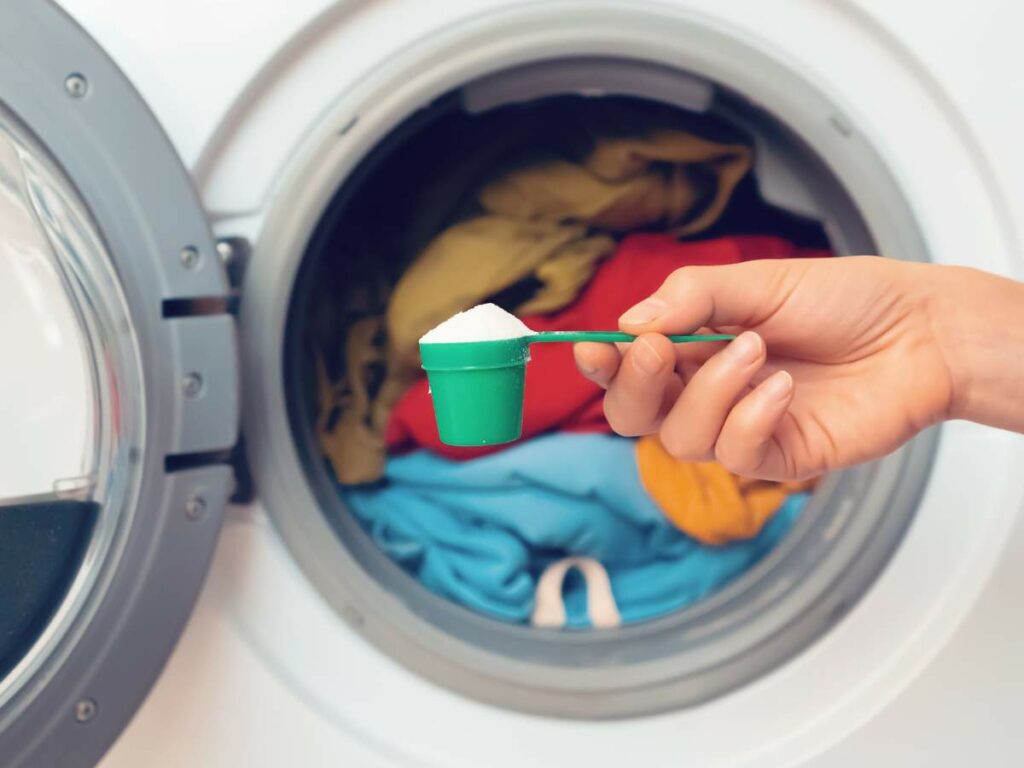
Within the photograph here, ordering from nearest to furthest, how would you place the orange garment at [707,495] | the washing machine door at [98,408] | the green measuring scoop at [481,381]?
the green measuring scoop at [481,381] < the washing machine door at [98,408] < the orange garment at [707,495]

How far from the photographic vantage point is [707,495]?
2.33ft

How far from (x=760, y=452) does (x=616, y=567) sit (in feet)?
1.10

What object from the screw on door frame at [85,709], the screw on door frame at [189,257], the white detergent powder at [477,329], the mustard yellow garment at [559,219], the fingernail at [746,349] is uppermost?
the mustard yellow garment at [559,219]

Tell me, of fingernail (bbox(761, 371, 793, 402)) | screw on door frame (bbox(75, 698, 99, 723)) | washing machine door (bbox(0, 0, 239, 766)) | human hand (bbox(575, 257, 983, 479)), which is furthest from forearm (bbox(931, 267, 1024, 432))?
screw on door frame (bbox(75, 698, 99, 723))

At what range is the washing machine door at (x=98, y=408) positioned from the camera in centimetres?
51

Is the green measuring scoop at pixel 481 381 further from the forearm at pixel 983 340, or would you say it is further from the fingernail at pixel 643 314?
the forearm at pixel 983 340

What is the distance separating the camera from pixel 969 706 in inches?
24.0

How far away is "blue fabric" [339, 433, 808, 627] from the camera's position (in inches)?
28.1

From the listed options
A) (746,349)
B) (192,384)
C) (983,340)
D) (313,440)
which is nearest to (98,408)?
(192,384)

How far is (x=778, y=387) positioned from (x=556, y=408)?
319 millimetres

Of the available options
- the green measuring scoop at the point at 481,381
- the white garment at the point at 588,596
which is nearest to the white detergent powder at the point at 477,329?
the green measuring scoop at the point at 481,381

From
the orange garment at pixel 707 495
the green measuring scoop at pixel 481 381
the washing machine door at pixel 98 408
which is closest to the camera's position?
the green measuring scoop at pixel 481 381

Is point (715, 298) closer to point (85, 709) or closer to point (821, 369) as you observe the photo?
point (821, 369)

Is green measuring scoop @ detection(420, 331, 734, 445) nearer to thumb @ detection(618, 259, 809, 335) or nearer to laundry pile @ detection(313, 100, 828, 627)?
thumb @ detection(618, 259, 809, 335)
